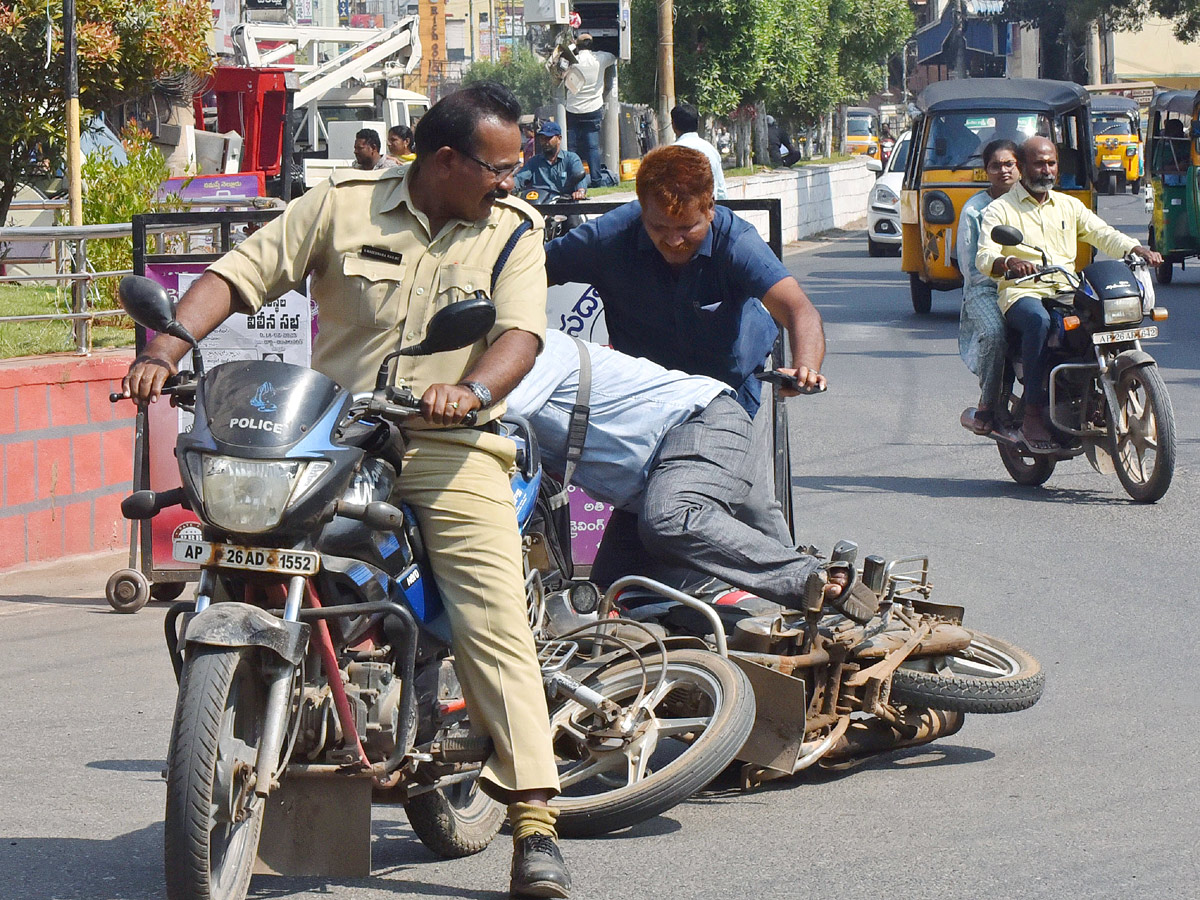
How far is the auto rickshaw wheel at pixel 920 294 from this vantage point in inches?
715

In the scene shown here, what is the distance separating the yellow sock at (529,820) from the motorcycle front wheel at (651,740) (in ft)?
1.28

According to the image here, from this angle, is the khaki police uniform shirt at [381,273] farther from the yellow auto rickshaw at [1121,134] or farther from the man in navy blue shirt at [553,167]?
the yellow auto rickshaw at [1121,134]

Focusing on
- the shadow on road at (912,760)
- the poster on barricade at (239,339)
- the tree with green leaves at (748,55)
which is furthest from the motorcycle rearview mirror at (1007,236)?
the tree with green leaves at (748,55)

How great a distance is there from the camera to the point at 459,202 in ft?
12.6

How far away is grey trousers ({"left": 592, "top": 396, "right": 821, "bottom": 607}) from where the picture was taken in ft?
15.2

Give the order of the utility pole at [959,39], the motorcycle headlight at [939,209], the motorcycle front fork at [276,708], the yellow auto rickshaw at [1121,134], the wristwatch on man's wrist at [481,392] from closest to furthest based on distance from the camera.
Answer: the motorcycle front fork at [276,708]
the wristwatch on man's wrist at [481,392]
the motorcycle headlight at [939,209]
the yellow auto rickshaw at [1121,134]
the utility pole at [959,39]

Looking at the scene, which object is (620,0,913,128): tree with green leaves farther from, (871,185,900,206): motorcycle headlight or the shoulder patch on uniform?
the shoulder patch on uniform

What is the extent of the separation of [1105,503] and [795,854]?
5.32 metres

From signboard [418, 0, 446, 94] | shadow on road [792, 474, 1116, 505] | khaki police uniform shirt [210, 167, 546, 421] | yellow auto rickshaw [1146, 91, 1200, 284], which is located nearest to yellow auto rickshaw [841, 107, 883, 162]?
yellow auto rickshaw [1146, 91, 1200, 284]

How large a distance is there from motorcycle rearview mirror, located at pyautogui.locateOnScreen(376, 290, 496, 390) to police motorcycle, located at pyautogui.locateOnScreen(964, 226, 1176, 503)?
5524 millimetres

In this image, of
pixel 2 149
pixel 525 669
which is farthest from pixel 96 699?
pixel 2 149

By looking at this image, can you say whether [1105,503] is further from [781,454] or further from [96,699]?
[96,699]

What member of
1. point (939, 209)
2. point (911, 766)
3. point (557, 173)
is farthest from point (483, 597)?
point (939, 209)

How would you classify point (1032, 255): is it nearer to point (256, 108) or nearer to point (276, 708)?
point (276, 708)
